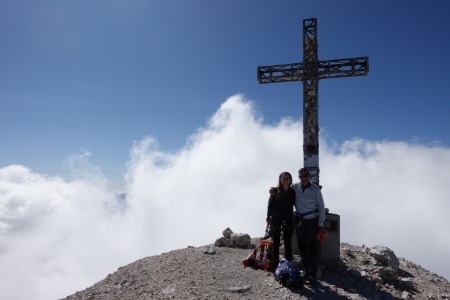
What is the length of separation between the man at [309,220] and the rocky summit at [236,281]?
0.59m

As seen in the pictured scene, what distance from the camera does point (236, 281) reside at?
8.00 metres

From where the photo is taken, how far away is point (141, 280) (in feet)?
29.7

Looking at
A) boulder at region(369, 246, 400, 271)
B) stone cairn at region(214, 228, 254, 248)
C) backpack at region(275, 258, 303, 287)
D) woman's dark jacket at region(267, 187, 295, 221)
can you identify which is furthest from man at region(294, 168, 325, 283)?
boulder at region(369, 246, 400, 271)

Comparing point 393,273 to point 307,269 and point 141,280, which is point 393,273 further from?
point 141,280

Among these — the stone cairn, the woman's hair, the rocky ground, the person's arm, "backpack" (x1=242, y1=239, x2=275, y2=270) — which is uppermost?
the woman's hair

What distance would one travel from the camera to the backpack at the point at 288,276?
7.34 m

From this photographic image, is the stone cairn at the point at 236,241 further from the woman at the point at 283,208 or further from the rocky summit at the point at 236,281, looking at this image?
the woman at the point at 283,208

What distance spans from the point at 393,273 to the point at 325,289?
3535mm

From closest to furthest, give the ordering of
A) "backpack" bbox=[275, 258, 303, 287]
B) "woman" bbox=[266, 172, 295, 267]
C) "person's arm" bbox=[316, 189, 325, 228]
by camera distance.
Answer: "backpack" bbox=[275, 258, 303, 287] < "person's arm" bbox=[316, 189, 325, 228] < "woman" bbox=[266, 172, 295, 267]

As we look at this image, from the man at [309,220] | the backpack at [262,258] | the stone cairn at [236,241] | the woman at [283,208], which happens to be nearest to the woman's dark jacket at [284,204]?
the woman at [283,208]

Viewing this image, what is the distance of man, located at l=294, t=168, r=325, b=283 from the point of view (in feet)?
25.3

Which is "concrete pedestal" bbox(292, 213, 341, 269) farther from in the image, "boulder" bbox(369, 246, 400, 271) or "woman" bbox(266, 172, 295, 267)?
"boulder" bbox(369, 246, 400, 271)

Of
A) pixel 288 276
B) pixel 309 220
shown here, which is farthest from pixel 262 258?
pixel 309 220

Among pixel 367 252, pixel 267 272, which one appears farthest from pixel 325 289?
pixel 367 252
